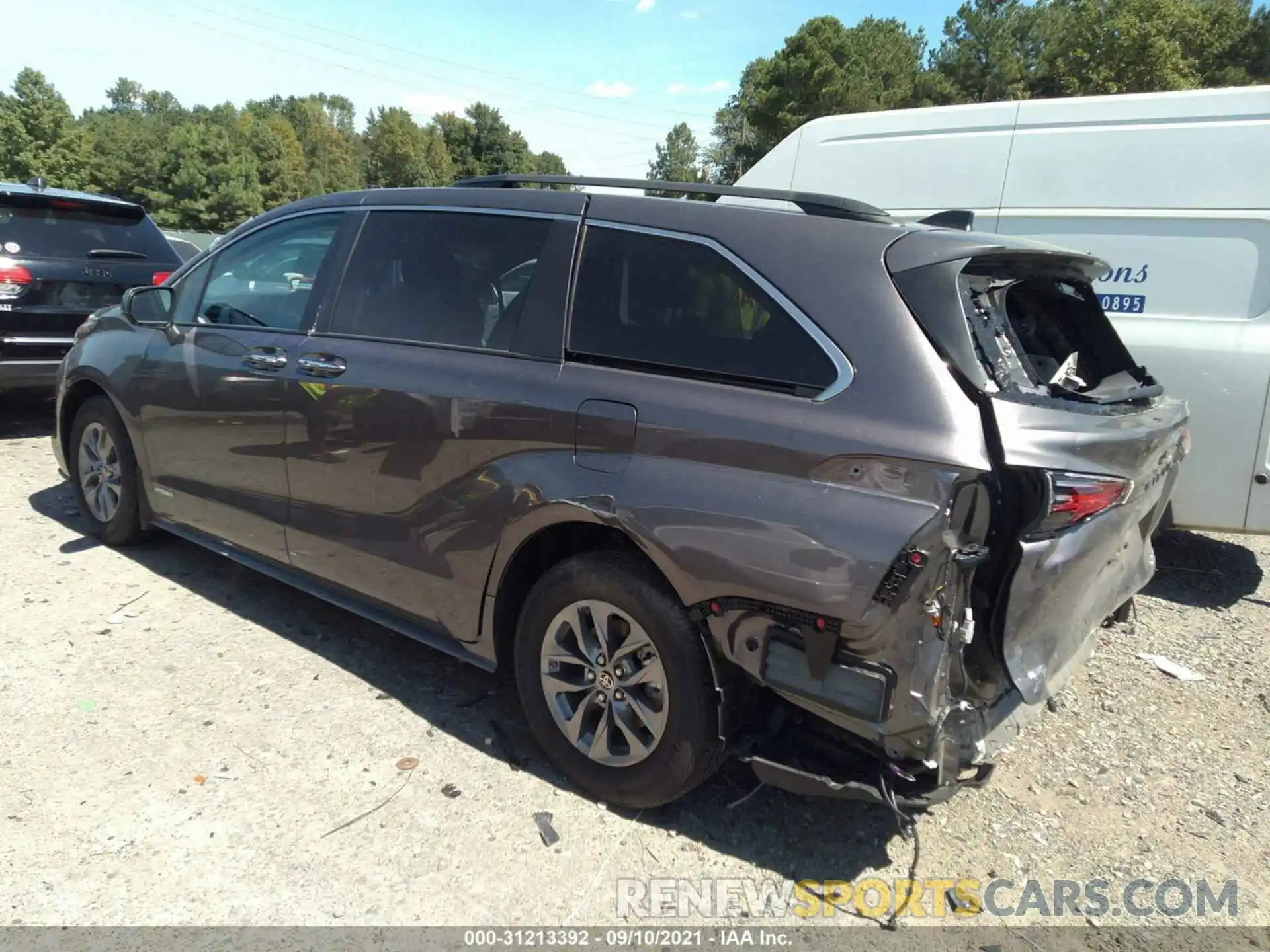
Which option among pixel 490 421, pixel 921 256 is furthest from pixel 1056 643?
pixel 490 421

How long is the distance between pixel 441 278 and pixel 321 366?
62 cm

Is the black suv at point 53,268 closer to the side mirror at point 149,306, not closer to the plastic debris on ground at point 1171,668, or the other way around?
the side mirror at point 149,306

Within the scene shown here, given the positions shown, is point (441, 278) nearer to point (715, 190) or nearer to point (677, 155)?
point (715, 190)

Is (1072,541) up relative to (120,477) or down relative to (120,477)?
up

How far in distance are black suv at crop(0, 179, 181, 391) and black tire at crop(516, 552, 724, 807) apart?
5028 mm

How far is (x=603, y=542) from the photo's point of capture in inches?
111

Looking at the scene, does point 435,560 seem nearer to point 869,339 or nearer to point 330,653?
point 330,653

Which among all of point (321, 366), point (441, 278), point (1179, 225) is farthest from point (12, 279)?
point (1179, 225)

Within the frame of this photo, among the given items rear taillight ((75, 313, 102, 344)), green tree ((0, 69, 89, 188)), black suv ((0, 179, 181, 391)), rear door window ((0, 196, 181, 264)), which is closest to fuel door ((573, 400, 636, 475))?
rear taillight ((75, 313, 102, 344))

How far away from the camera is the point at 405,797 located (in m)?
2.88

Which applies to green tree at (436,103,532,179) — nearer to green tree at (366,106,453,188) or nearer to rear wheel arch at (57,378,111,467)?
green tree at (366,106,453,188)

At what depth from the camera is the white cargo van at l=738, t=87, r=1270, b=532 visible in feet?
14.4

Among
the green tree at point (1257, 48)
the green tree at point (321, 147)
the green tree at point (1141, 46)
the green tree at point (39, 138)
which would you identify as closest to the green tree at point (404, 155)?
the green tree at point (321, 147)

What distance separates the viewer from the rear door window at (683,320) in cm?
246
